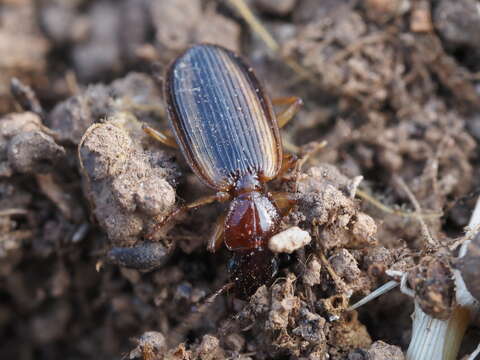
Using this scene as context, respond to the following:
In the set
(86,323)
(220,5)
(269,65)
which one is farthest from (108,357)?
(220,5)

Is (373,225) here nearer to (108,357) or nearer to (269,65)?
(269,65)

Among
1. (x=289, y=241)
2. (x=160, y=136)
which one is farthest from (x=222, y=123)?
(x=289, y=241)

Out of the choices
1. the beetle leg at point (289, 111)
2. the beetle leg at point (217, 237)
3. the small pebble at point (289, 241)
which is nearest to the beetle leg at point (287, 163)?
the beetle leg at point (289, 111)

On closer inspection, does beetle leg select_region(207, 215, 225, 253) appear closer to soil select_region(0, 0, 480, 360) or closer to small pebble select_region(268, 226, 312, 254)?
soil select_region(0, 0, 480, 360)

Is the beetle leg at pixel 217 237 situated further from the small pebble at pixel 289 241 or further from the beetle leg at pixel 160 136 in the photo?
the beetle leg at pixel 160 136

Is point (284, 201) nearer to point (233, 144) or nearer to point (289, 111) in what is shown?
point (233, 144)

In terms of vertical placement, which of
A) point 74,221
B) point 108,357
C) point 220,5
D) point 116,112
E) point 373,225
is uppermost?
point 220,5

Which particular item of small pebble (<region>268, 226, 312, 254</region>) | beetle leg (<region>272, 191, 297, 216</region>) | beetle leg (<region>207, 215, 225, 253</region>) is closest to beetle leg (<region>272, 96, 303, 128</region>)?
beetle leg (<region>272, 191, 297, 216</region>)
